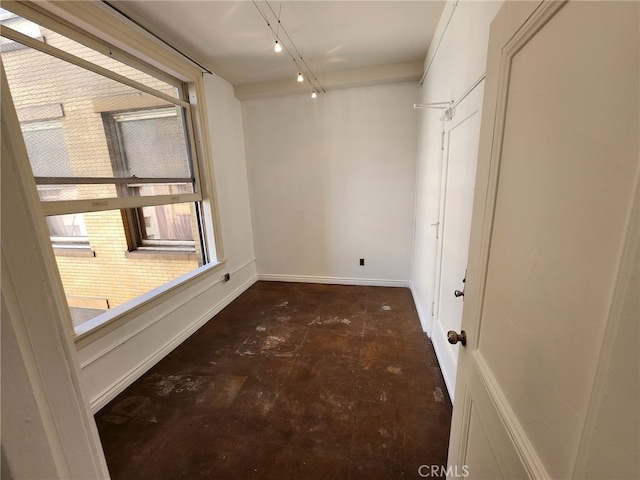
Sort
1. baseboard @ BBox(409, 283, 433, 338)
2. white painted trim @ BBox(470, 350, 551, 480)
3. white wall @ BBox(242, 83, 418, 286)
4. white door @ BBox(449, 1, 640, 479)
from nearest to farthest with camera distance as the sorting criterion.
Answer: white door @ BBox(449, 1, 640, 479) → white painted trim @ BBox(470, 350, 551, 480) → baseboard @ BBox(409, 283, 433, 338) → white wall @ BBox(242, 83, 418, 286)

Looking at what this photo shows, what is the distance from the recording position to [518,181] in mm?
656

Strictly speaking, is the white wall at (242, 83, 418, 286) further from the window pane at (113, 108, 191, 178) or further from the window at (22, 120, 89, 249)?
the window at (22, 120, 89, 249)

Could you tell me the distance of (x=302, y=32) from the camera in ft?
7.32

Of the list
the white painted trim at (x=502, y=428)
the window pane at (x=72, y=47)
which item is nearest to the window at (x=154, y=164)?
the window pane at (x=72, y=47)

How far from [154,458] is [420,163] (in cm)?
339

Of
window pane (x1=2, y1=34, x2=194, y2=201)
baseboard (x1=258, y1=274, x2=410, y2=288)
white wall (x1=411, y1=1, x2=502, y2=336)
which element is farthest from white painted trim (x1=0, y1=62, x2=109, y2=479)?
baseboard (x1=258, y1=274, x2=410, y2=288)

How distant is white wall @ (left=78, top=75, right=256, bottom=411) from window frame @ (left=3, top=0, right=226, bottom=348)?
0.33 ft

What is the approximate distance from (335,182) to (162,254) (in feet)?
8.19

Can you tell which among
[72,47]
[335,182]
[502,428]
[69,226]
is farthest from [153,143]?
[502,428]

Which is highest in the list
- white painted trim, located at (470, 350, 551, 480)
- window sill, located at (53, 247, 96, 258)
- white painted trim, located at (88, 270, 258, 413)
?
white painted trim, located at (470, 350, 551, 480)

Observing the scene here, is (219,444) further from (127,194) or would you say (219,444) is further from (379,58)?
(379,58)

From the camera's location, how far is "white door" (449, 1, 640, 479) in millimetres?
382

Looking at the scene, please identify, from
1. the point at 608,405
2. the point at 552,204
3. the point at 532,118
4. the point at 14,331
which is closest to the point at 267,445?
the point at 14,331

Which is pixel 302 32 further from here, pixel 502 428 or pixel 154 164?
pixel 502 428
